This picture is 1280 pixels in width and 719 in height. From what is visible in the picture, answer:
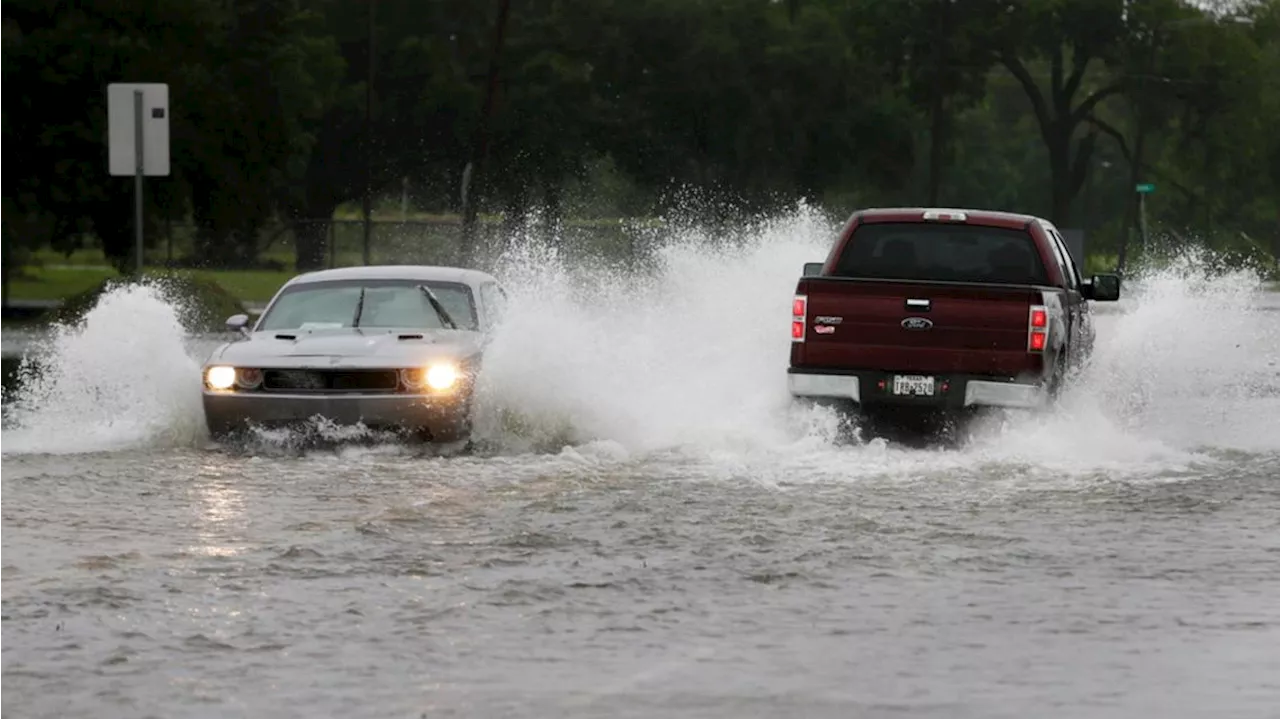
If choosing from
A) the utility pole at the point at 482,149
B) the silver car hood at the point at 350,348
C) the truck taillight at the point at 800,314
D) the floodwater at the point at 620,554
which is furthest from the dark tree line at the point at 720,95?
the truck taillight at the point at 800,314

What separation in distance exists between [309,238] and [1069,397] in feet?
191

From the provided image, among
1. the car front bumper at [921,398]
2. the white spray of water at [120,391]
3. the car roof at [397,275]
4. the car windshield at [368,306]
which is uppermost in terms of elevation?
the car roof at [397,275]

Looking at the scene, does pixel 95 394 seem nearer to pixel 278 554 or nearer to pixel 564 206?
pixel 278 554

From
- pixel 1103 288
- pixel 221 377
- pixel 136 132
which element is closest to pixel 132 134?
pixel 136 132

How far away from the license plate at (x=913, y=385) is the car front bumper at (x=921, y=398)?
24 millimetres

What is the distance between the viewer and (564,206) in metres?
83.4

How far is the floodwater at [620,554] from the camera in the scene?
903cm

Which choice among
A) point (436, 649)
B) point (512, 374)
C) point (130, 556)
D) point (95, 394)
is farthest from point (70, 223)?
point (436, 649)

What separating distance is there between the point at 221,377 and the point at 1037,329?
5.38 metres

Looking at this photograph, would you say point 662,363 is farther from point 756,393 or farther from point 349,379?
point 349,379

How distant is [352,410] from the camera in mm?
17594

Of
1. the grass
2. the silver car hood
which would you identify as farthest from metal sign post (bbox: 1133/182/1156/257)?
the silver car hood

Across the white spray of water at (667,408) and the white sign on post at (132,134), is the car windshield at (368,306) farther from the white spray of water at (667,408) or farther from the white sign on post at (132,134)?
the white sign on post at (132,134)

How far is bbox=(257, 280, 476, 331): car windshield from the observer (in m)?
19.2
